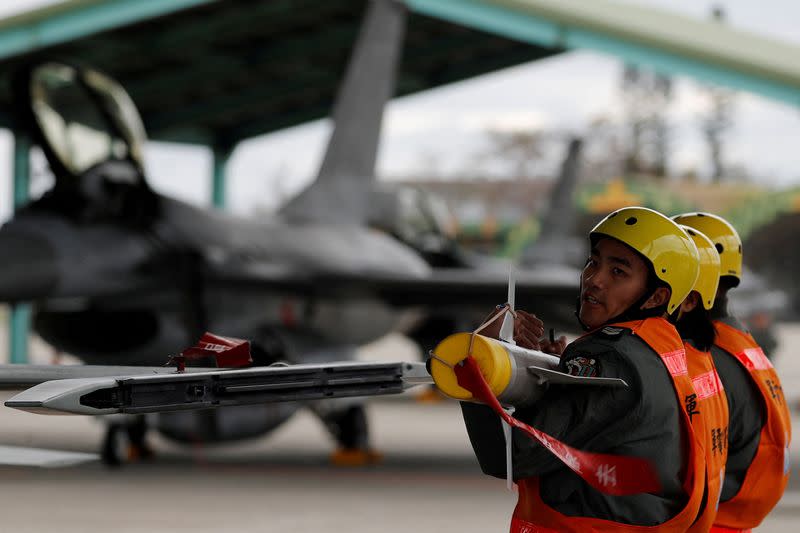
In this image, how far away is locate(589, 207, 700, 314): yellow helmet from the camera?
3.05 metres

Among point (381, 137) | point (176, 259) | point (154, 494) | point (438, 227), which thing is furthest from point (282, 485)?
point (438, 227)

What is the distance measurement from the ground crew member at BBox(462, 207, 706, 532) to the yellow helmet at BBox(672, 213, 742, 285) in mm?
1354

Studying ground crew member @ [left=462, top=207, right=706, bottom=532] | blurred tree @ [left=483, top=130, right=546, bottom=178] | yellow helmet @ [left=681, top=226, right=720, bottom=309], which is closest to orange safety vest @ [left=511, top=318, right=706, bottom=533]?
ground crew member @ [left=462, top=207, right=706, bottom=532]

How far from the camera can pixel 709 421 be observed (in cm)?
319

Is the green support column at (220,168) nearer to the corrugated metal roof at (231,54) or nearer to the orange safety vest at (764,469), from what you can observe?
the corrugated metal roof at (231,54)

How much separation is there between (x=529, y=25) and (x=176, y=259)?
6.94m

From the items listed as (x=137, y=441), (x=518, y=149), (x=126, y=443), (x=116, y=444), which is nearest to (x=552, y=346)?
(x=116, y=444)

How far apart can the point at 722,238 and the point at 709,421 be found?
4.69 feet

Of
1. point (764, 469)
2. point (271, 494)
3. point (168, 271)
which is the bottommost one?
point (271, 494)

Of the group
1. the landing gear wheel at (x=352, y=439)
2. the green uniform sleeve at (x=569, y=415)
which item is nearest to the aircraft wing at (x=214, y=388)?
the green uniform sleeve at (x=569, y=415)

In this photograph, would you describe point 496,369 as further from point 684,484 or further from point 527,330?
point 684,484

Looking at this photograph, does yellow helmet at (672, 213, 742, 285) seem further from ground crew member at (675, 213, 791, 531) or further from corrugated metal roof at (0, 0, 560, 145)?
corrugated metal roof at (0, 0, 560, 145)

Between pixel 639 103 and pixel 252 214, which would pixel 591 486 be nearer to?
pixel 252 214

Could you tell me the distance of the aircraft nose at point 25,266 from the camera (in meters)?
10.2
